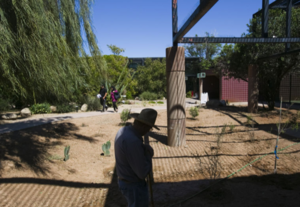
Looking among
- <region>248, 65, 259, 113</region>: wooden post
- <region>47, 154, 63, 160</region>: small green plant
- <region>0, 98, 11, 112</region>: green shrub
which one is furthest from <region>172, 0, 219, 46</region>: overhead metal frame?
<region>0, 98, 11, 112</region>: green shrub

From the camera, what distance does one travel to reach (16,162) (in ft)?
18.7

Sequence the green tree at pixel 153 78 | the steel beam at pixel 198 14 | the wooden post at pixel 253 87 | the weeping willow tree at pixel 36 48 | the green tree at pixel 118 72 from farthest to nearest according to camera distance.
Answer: the green tree at pixel 153 78, the green tree at pixel 118 72, the wooden post at pixel 253 87, the weeping willow tree at pixel 36 48, the steel beam at pixel 198 14

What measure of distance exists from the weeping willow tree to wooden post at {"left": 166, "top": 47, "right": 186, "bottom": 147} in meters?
2.58

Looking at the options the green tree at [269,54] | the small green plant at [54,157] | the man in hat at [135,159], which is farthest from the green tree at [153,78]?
the man in hat at [135,159]

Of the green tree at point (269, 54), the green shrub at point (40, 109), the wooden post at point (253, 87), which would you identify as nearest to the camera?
the green tree at point (269, 54)

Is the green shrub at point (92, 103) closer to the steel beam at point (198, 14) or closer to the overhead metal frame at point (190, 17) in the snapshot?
the overhead metal frame at point (190, 17)

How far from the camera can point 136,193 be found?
7.94ft

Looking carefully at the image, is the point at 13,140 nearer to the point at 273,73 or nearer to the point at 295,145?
the point at 295,145

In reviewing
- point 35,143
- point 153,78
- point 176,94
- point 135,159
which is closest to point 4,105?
point 35,143

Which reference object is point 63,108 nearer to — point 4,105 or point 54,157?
point 4,105

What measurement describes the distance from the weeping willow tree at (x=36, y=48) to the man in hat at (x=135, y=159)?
3017 millimetres

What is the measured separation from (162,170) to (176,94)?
2305 millimetres

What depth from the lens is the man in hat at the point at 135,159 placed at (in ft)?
7.43

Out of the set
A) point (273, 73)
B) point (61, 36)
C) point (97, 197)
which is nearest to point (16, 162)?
point (97, 197)
